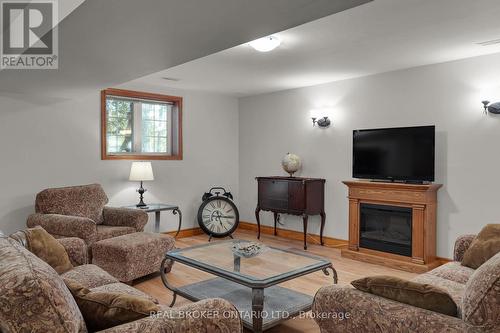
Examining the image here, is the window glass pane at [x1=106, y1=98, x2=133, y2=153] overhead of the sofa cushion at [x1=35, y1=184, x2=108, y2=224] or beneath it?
overhead

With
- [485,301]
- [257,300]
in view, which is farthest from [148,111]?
[485,301]

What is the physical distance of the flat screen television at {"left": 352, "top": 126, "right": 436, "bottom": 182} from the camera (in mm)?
4082

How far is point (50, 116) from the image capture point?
443cm

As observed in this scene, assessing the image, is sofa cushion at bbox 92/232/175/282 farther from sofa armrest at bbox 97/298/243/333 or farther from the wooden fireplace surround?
the wooden fireplace surround

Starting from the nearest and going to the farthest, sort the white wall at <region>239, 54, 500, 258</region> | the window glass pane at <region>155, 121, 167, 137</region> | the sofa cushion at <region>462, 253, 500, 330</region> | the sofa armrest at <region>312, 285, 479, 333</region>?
1. the sofa cushion at <region>462, 253, 500, 330</region>
2. the sofa armrest at <region>312, 285, 479, 333</region>
3. the white wall at <region>239, 54, 500, 258</region>
4. the window glass pane at <region>155, 121, 167, 137</region>

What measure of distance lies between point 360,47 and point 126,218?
3095 millimetres

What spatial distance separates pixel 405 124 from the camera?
14.6 feet

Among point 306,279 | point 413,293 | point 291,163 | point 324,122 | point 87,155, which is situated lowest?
point 306,279

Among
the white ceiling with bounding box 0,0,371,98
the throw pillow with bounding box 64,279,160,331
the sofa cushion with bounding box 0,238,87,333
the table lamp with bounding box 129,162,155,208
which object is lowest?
the throw pillow with bounding box 64,279,160,331

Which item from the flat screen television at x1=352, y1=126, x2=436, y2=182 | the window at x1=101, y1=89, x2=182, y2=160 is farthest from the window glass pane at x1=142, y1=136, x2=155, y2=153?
the flat screen television at x1=352, y1=126, x2=436, y2=182

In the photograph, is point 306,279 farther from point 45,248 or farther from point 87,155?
point 87,155

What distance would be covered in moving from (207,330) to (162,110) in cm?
465

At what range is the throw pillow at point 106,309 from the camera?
139 centimetres

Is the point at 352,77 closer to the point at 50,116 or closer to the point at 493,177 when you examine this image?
the point at 493,177
